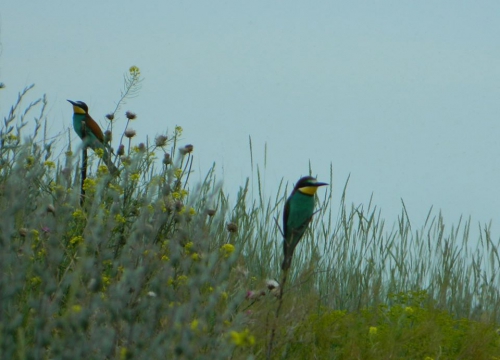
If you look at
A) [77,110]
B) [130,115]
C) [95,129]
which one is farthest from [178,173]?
[77,110]

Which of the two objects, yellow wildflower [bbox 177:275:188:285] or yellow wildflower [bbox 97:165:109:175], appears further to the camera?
yellow wildflower [bbox 97:165:109:175]

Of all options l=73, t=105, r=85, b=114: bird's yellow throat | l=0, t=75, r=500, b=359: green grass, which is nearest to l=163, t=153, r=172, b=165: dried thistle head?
l=0, t=75, r=500, b=359: green grass

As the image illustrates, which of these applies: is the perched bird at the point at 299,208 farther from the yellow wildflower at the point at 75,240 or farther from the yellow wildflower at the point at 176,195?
the yellow wildflower at the point at 75,240

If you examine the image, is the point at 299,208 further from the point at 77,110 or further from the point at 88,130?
the point at 77,110

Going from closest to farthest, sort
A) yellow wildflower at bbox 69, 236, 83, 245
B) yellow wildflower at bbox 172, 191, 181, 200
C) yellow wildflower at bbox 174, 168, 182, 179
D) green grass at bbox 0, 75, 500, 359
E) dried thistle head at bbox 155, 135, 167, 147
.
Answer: green grass at bbox 0, 75, 500, 359 < yellow wildflower at bbox 69, 236, 83, 245 < yellow wildflower at bbox 172, 191, 181, 200 < yellow wildflower at bbox 174, 168, 182, 179 < dried thistle head at bbox 155, 135, 167, 147

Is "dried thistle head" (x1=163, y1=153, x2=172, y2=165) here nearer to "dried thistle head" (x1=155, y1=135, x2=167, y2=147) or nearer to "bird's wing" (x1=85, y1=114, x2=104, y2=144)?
"dried thistle head" (x1=155, y1=135, x2=167, y2=147)

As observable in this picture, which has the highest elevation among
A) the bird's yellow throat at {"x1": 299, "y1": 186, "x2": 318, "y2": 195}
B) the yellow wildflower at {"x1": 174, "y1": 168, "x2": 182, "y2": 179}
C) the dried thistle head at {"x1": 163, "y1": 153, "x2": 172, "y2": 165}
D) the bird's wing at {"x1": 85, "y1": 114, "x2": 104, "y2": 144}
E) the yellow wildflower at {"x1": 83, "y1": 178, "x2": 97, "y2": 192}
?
the bird's wing at {"x1": 85, "y1": 114, "x2": 104, "y2": 144}

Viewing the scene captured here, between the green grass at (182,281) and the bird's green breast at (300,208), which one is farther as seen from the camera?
the bird's green breast at (300,208)

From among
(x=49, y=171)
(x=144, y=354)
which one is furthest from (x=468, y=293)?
(x=144, y=354)

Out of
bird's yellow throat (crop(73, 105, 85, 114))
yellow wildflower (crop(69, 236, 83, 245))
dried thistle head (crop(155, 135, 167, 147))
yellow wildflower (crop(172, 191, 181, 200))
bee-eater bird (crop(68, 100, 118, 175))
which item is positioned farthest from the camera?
bird's yellow throat (crop(73, 105, 85, 114))

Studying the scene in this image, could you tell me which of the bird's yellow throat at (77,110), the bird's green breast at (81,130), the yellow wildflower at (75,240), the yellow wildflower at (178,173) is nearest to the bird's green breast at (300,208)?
the yellow wildflower at (178,173)

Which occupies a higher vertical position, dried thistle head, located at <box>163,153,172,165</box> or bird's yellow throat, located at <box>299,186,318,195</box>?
dried thistle head, located at <box>163,153,172,165</box>

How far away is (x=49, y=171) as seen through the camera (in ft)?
17.7

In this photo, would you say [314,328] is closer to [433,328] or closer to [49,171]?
[433,328]
